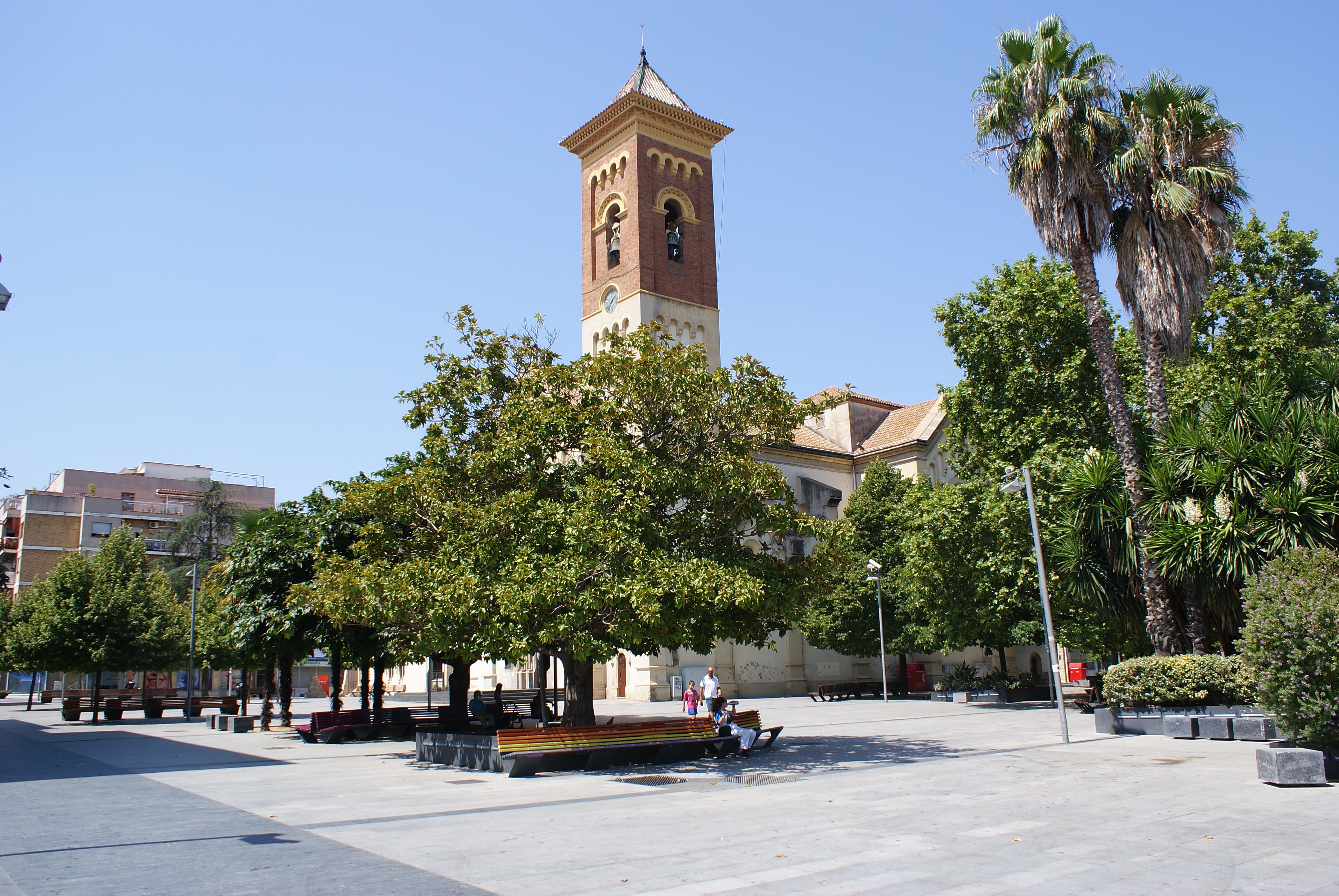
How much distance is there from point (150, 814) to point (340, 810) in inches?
84.5

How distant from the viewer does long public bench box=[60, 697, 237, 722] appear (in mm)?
34781

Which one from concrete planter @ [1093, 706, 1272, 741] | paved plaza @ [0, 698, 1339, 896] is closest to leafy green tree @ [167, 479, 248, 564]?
paved plaza @ [0, 698, 1339, 896]

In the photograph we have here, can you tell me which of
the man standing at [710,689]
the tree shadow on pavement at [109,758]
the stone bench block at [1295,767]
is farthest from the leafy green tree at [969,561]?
the tree shadow on pavement at [109,758]

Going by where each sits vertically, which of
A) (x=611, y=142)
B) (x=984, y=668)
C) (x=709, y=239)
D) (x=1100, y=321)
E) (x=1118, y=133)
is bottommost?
(x=984, y=668)

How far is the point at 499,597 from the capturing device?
570 inches

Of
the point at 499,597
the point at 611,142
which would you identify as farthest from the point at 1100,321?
the point at 611,142

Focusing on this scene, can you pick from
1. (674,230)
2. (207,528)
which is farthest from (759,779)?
(207,528)

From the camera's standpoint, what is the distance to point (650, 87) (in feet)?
161

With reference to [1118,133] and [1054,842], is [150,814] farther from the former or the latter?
[1118,133]

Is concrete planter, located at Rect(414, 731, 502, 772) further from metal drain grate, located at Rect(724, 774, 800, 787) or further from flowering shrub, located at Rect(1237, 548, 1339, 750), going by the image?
flowering shrub, located at Rect(1237, 548, 1339, 750)

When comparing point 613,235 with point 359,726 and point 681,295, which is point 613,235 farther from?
point 359,726

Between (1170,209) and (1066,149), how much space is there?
100 inches

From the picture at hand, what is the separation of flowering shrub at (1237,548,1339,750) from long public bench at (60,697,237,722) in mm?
32375

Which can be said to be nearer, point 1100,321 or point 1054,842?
point 1054,842
